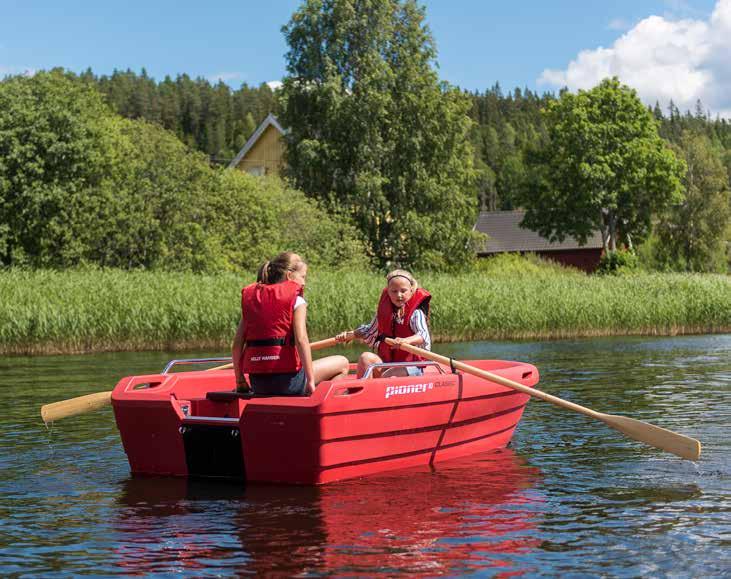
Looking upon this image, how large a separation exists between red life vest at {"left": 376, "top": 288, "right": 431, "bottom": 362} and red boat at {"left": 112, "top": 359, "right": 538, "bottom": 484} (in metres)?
0.20

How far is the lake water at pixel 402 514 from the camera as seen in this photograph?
6.06 meters

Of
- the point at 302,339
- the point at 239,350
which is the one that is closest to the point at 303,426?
the point at 302,339

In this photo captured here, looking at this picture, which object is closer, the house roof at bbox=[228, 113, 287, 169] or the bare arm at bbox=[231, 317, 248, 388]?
the bare arm at bbox=[231, 317, 248, 388]

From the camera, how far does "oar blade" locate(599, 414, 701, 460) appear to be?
28.1ft

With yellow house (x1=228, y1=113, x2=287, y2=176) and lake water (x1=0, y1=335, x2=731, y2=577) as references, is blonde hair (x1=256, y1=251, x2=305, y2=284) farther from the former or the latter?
yellow house (x1=228, y1=113, x2=287, y2=176)

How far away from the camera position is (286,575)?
5.82 meters

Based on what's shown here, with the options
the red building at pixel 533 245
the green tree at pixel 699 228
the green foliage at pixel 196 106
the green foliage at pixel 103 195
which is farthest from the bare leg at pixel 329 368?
the green foliage at pixel 196 106

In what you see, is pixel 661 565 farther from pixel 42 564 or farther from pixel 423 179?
pixel 423 179

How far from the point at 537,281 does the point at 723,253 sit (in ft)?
110

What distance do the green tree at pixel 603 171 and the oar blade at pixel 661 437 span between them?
42.2m

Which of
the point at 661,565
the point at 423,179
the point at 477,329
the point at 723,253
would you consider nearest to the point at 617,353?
the point at 477,329

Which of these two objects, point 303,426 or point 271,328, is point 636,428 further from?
point 271,328

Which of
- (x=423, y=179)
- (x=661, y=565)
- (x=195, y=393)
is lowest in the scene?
(x=661, y=565)

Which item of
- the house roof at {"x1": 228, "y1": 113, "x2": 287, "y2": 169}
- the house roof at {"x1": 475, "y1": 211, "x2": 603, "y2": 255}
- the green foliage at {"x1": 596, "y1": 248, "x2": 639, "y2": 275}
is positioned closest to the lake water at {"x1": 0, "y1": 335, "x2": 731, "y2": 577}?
the green foliage at {"x1": 596, "y1": 248, "x2": 639, "y2": 275}
